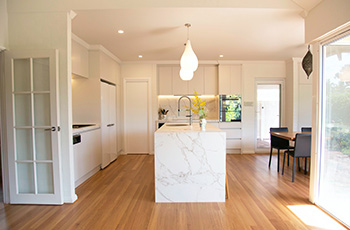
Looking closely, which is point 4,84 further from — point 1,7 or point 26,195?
point 26,195

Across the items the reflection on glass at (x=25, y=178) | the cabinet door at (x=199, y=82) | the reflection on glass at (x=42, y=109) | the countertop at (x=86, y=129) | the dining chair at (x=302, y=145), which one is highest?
the cabinet door at (x=199, y=82)

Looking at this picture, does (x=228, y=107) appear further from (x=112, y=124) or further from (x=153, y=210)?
(x=153, y=210)

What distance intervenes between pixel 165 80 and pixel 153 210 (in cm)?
366

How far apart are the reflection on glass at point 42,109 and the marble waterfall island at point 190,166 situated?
146 centimetres

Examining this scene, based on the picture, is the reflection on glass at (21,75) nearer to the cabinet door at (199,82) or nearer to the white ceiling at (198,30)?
the white ceiling at (198,30)

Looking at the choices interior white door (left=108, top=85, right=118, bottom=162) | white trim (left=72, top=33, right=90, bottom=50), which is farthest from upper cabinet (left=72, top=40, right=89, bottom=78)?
interior white door (left=108, top=85, right=118, bottom=162)

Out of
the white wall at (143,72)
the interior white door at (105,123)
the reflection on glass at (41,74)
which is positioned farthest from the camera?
the white wall at (143,72)

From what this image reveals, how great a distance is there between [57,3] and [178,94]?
337 centimetres

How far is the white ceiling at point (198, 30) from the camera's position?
2562 mm

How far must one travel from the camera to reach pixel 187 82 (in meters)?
5.25

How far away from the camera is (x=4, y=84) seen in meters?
2.45

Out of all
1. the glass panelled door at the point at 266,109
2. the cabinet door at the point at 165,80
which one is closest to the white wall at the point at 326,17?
the glass panelled door at the point at 266,109

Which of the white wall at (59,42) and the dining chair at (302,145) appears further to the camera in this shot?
the dining chair at (302,145)

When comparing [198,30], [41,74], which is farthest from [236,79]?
[41,74]
